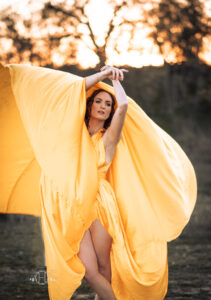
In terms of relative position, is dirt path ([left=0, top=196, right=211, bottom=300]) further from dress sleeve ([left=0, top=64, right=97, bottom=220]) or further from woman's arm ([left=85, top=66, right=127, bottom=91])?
woman's arm ([left=85, top=66, right=127, bottom=91])

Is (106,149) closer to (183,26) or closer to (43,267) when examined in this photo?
(43,267)

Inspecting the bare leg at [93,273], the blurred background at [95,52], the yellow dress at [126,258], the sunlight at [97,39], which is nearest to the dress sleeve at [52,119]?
the yellow dress at [126,258]

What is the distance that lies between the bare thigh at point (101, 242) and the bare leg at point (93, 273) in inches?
1.9

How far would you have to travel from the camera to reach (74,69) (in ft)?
19.3

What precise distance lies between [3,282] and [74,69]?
303 cm

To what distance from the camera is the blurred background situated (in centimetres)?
455

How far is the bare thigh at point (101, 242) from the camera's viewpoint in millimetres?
3281

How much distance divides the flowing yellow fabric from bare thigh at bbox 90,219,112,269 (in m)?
0.05

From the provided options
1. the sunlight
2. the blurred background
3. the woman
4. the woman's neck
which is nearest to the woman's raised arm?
the woman

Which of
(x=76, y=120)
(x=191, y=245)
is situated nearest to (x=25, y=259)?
(x=191, y=245)

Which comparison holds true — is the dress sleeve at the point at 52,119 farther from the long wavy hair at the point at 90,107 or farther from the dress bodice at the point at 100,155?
the long wavy hair at the point at 90,107

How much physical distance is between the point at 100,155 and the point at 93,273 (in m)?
0.92

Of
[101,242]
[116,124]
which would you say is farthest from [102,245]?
[116,124]

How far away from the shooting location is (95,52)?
15.6 feet
